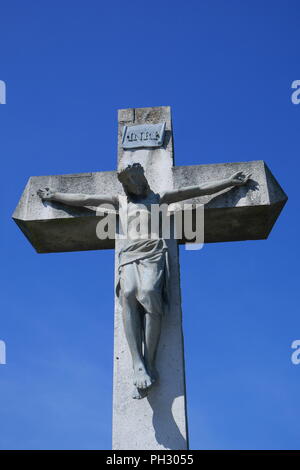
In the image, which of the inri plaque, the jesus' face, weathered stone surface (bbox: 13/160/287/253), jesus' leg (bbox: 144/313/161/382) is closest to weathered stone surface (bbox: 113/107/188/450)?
jesus' leg (bbox: 144/313/161/382)

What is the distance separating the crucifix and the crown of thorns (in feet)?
0.04

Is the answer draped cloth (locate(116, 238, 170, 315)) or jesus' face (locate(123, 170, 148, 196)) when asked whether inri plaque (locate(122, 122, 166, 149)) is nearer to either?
jesus' face (locate(123, 170, 148, 196))

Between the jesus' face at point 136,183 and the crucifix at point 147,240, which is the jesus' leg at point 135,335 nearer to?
the crucifix at point 147,240

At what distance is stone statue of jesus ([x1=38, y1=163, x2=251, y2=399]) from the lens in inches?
245

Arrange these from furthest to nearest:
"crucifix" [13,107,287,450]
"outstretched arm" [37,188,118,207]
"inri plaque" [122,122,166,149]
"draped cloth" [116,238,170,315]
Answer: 1. "inri plaque" [122,122,166,149]
2. "outstretched arm" [37,188,118,207]
3. "draped cloth" [116,238,170,315]
4. "crucifix" [13,107,287,450]

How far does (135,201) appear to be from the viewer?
23.2ft

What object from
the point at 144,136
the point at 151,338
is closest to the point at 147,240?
the point at 151,338

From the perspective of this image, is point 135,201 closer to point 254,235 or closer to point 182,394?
point 254,235

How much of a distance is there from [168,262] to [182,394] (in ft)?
4.28

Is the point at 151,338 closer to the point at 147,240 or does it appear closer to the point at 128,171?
the point at 147,240

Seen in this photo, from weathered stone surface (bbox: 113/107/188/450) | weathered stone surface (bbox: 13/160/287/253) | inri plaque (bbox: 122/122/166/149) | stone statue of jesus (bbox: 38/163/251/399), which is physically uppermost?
inri plaque (bbox: 122/122/166/149)

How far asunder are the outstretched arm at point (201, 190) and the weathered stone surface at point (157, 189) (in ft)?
0.34
